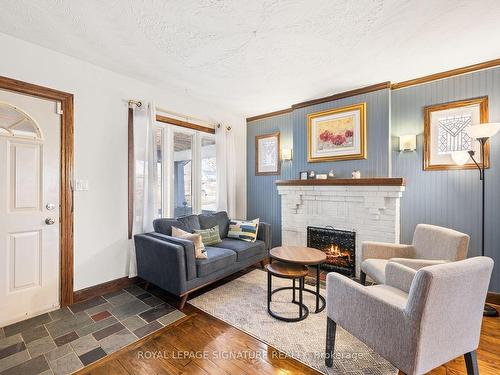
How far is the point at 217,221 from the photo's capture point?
12.0 ft

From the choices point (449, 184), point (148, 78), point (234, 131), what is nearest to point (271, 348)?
point (449, 184)

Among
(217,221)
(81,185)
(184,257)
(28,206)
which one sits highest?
(81,185)

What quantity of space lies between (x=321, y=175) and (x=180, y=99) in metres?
2.46

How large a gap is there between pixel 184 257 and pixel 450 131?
3395mm

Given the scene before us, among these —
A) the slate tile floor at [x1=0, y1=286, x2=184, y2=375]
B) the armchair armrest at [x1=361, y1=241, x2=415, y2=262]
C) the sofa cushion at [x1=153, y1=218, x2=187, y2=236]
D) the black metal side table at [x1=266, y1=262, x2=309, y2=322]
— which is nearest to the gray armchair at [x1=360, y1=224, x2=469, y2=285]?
the armchair armrest at [x1=361, y1=241, x2=415, y2=262]

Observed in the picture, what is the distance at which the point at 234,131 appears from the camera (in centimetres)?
459

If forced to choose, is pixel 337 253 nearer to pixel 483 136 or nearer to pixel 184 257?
pixel 483 136

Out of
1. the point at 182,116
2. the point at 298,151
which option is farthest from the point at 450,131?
the point at 182,116

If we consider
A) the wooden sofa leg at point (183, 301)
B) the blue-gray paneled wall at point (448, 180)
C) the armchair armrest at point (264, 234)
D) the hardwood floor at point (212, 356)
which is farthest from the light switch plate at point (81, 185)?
the blue-gray paneled wall at point (448, 180)

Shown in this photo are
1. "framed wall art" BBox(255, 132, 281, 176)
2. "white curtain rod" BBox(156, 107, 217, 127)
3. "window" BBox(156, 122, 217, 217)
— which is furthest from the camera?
"framed wall art" BBox(255, 132, 281, 176)

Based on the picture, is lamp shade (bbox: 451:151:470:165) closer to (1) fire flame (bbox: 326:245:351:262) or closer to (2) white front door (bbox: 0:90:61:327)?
(1) fire flame (bbox: 326:245:351:262)

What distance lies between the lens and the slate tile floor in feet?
5.58

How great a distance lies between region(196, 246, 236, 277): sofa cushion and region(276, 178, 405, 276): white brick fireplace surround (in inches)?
53.2

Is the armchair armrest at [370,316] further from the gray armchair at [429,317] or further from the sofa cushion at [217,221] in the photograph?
the sofa cushion at [217,221]
